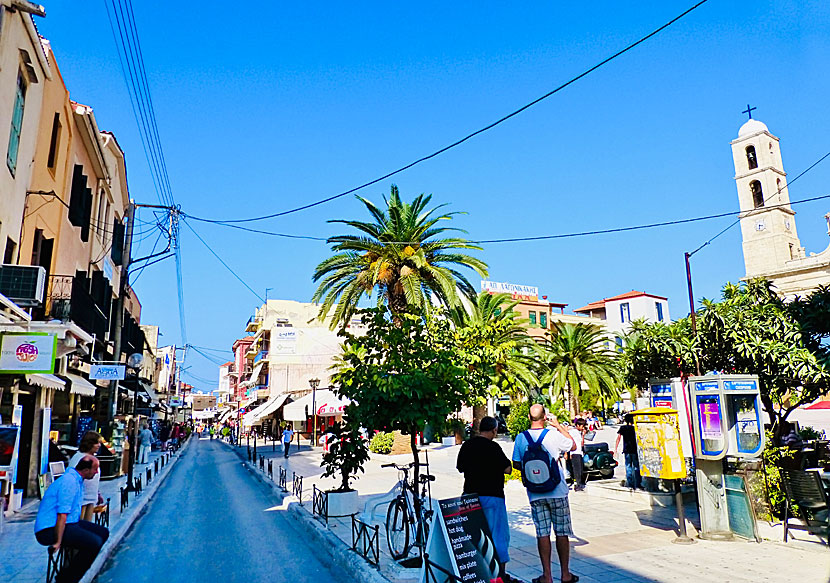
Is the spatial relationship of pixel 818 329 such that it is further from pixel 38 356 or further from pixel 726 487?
pixel 38 356

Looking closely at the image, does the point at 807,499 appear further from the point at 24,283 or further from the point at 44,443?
the point at 44,443

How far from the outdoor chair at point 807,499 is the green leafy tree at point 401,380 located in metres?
4.63

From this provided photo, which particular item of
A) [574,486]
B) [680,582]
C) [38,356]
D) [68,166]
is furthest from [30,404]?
[680,582]

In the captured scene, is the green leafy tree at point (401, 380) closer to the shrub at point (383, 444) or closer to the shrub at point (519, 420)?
the shrub at point (383, 444)

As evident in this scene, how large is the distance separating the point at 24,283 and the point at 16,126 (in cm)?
393

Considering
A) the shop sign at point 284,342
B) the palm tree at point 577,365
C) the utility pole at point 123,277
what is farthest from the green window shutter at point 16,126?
the shop sign at point 284,342

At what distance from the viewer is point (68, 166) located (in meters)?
16.9

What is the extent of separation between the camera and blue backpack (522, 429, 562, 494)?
20.0ft

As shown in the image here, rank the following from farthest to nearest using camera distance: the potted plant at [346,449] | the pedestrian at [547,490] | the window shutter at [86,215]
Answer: the window shutter at [86,215] → the potted plant at [346,449] → the pedestrian at [547,490]

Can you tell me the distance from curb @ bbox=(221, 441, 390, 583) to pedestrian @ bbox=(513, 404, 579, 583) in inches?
73.2

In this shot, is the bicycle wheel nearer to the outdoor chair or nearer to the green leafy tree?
the green leafy tree

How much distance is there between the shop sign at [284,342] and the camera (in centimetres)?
5434

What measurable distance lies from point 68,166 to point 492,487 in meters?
16.4

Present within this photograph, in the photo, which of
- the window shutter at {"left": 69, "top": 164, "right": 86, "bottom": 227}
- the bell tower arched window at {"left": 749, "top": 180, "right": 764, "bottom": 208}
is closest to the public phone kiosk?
the window shutter at {"left": 69, "top": 164, "right": 86, "bottom": 227}
